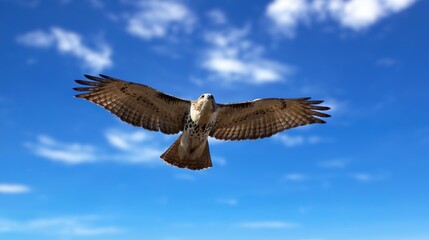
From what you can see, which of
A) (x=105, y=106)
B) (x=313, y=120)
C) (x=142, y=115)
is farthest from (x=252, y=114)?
(x=105, y=106)

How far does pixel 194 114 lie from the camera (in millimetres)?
13664

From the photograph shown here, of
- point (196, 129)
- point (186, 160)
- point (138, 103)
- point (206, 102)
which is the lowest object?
point (186, 160)

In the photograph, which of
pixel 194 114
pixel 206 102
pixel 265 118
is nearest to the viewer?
pixel 206 102

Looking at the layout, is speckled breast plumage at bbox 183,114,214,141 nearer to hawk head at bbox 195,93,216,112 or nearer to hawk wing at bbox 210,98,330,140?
hawk head at bbox 195,93,216,112

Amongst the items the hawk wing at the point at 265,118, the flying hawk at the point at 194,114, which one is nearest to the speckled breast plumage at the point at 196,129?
the flying hawk at the point at 194,114

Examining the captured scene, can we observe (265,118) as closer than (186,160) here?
No

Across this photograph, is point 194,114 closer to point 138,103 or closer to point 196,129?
point 196,129

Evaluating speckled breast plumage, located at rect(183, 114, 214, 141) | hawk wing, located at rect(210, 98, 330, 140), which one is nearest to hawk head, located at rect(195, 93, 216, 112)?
speckled breast plumage, located at rect(183, 114, 214, 141)

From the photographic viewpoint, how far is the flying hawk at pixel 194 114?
13961mm

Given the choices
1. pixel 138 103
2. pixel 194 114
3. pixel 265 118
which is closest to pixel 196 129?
pixel 194 114

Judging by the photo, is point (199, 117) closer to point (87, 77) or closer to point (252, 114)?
point (252, 114)

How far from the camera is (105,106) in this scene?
14.5 m

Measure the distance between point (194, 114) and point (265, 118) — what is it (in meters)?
2.57

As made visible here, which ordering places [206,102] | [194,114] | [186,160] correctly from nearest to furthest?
[206,102] < [194,114] < [186,160]
